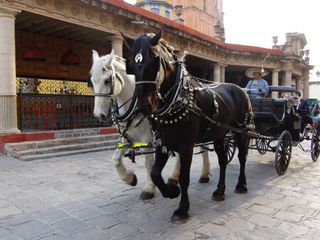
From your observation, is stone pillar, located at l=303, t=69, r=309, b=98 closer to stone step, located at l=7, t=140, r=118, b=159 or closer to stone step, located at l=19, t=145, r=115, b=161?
stone step, located at l=7, t=140, r=118, b=159

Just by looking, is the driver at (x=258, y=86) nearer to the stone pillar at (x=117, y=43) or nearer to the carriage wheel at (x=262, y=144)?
the carriage wheel at (x=262, y=144)

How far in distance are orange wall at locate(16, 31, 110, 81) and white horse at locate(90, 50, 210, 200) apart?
9.33 m

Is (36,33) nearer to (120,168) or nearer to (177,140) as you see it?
(120,168)

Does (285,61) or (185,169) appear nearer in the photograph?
(185,169)

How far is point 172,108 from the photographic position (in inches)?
136

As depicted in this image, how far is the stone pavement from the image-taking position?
3.30m

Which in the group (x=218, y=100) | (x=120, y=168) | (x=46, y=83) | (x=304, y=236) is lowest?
(x=304, y=236)

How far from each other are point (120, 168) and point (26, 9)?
20.5 ft

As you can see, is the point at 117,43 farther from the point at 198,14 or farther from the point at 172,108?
the point at 198,14

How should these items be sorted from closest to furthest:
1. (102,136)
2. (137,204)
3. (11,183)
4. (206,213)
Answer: (206,213) → (137,204) → (11,183) → (102,136)

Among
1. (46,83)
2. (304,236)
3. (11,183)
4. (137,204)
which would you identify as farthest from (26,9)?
(304,236)

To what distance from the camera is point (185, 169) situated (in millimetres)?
3590

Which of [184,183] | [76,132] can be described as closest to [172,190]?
[184,183]

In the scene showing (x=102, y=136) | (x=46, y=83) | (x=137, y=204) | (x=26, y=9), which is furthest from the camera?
(x=46, y=83)
